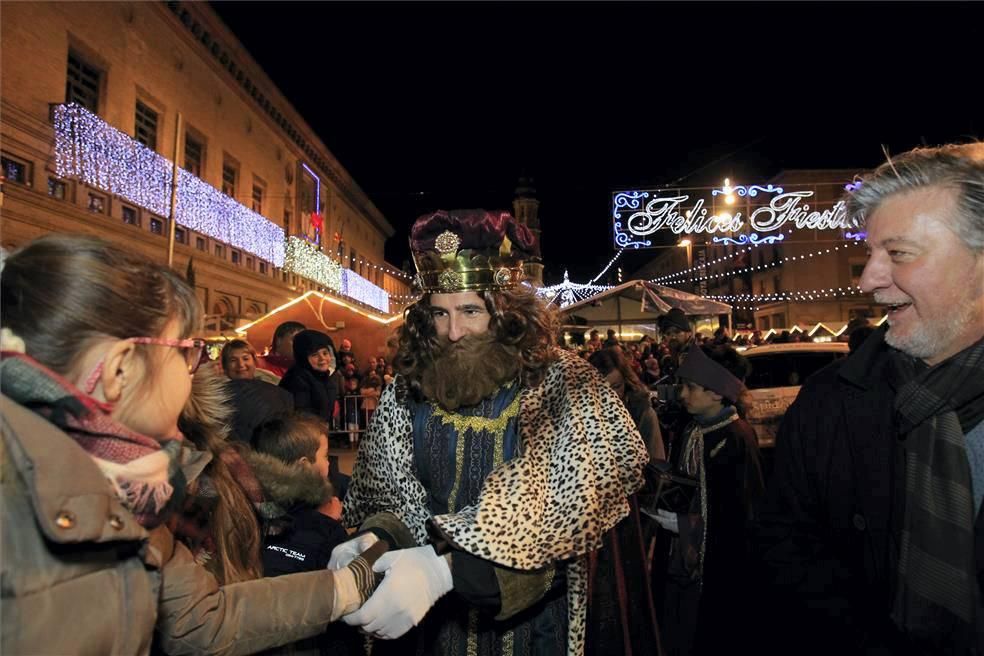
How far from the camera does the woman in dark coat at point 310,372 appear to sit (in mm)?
6250

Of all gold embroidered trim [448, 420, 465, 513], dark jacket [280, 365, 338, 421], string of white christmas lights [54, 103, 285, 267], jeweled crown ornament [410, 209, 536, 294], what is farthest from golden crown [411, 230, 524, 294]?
string of white christmas lights [54, 103, 285, 267]

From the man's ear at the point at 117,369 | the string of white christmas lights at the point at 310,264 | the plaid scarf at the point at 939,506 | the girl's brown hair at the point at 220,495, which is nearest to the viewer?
the man's ear at the point at 117,369

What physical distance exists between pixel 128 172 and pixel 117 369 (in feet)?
47.6

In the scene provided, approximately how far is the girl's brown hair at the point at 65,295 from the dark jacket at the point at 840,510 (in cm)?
192

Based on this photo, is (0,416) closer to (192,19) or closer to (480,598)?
(480,598)

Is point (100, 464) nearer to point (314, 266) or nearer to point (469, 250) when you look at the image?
point (469, 250)

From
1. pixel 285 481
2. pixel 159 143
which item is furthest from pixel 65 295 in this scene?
pixel 159 143

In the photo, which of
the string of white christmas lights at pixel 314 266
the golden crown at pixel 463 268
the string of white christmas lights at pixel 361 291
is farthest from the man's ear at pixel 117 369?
Answer: the string of white christmas lights at pixel 361 291

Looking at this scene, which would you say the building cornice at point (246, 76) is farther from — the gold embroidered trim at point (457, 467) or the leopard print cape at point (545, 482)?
the gold embroidered trim at point (457, 467)

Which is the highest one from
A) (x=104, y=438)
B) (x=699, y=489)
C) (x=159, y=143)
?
(x=159, y=143)

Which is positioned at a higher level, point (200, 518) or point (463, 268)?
point (463, 268)

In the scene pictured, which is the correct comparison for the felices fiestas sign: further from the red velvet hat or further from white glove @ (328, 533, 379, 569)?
white glove @ (328, 533, 379, 569)

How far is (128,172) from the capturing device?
44.3 ft

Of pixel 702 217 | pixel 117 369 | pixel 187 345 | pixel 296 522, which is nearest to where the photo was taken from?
pixel 117 369
